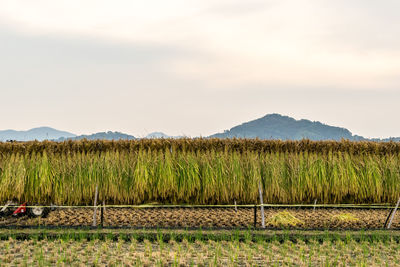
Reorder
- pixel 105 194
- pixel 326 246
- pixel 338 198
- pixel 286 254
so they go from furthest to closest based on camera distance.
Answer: pixel 338 198, pixel 105 194, pixel 326 246, pixel 286 254

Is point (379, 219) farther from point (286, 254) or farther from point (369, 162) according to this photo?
point (286, 254)

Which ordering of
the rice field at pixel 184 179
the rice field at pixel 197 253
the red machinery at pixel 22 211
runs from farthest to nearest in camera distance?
the rice field at pixel 184 179
the red machinery at pixel 22 211
the rice field at pixel 197 253

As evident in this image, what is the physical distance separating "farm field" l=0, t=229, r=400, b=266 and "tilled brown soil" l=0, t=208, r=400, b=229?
6.47 ft

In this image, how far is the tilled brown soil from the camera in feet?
38.5

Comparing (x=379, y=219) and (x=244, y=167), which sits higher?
(x=244, y=167)

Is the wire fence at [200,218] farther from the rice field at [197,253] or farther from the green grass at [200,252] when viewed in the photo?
the rice field at [197,253]

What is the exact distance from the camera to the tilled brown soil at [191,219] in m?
11.7

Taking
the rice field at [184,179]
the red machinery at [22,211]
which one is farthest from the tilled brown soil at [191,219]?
the rice field at [184,179]

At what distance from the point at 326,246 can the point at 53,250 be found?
5.17 m

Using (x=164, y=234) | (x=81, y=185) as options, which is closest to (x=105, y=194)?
(x=81, y=185)

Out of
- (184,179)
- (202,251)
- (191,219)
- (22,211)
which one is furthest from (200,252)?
(22,211)

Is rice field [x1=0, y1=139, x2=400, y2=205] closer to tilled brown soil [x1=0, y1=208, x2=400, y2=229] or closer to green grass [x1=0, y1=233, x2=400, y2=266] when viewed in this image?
tilled brown soil [x1=0, y1=208, x2=400, y2=229]

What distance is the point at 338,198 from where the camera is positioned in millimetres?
13383

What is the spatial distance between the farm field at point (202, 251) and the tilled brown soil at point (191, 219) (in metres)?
1.97
